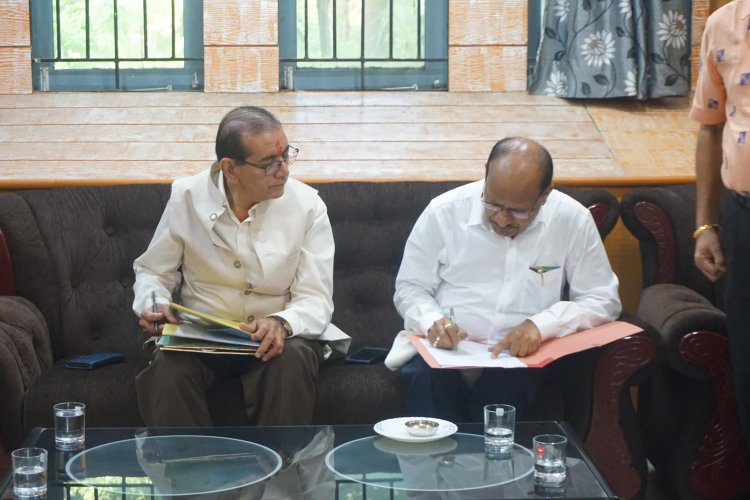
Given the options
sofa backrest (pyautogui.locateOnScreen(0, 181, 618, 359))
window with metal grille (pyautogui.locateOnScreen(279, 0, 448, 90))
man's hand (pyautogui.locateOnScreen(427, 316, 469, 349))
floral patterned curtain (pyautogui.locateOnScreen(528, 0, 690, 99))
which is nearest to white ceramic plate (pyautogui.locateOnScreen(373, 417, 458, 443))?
man's hand (pyautogui.locateOnScreen(427, 316, 469, 349))

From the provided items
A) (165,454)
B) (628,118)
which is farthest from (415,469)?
(628,118)

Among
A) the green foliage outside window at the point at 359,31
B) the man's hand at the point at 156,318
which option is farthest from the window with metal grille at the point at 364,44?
the man's hand at the point at 156,318

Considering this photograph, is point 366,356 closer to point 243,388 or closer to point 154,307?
point 243,388

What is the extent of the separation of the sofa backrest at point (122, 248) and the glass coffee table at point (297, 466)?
0.90 m

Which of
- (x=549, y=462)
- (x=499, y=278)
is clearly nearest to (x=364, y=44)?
(x=499, y=278)

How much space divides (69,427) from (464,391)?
3.27 feet

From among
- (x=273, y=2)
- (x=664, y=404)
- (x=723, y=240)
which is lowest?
(x=664, y=404)

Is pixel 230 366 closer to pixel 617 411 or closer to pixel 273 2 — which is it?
pixel 617 411

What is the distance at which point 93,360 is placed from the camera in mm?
2914

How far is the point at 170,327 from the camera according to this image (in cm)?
263

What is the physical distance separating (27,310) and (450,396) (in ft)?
3.97

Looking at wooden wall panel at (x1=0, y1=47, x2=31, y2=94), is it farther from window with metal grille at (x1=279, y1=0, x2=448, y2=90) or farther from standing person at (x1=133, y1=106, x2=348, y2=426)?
standing person at (x1=133, y1=106, x2=348, y2=426)

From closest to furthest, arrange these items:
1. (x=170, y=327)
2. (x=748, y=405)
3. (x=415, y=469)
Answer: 1. (x=415, y=469)
2. (x=748, y=405)
3. (x=170, y=327)

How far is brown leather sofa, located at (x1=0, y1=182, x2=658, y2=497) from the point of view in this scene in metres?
2.69
